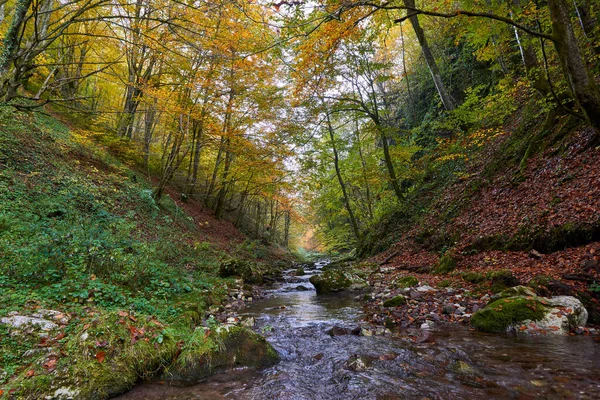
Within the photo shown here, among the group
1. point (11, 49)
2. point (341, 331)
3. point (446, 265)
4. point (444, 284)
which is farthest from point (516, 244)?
point (11, 49)

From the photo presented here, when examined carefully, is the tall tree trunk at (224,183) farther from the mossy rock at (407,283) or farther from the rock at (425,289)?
the rock at (425,289)

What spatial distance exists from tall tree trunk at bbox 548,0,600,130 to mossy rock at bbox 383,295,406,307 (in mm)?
5041

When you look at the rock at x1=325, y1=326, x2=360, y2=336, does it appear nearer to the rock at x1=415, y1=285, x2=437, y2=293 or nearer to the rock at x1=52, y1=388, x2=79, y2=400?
the rock at x1=415, y1=285, x2=437, y2=293

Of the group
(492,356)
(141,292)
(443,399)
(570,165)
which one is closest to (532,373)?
(492,356)

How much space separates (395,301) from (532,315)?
2.42 m

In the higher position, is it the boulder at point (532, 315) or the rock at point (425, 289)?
the rock at point (425, 289)

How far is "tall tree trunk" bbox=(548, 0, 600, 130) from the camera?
16.3ft

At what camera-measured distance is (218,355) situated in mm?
3680

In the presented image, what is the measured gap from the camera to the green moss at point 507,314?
14.7 feet

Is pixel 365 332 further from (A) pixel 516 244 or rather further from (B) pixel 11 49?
(B) pixel 11 49

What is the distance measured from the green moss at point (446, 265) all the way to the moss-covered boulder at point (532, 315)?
11.2ft

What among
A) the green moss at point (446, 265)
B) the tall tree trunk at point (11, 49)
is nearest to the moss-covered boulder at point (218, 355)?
the tall tree trunk at point (11, 49)

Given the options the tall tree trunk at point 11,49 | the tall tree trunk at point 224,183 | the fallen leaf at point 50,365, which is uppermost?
the tall tree trunk at point 224,183

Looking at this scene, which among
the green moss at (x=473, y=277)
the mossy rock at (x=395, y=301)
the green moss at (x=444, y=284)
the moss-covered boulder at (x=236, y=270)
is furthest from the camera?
the moss-covered boulder at (x=236, y=270)
